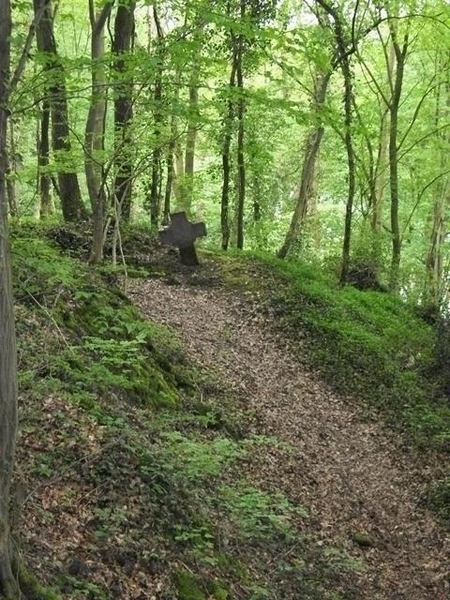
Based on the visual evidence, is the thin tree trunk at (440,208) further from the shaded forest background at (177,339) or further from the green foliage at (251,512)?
the green foliage at (251,512)

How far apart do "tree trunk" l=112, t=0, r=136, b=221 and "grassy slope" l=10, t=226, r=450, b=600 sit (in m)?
1.98

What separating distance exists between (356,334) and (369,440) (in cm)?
311

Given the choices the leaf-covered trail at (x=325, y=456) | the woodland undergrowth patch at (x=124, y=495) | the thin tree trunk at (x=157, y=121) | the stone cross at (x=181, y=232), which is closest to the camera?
the woodland undergrowth patch at (x=124, y=495)

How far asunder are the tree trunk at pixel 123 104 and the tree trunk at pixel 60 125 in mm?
649

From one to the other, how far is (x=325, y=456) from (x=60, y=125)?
8.01m

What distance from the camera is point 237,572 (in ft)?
16.5

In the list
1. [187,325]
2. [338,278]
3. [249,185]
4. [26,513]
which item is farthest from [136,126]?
[249,185]

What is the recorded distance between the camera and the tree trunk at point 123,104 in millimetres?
6730

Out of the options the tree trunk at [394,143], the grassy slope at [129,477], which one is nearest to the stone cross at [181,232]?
the grassy slope at [129,477]

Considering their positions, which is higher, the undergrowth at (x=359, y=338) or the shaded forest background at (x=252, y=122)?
the shaded forest background at (x=252, y=122)

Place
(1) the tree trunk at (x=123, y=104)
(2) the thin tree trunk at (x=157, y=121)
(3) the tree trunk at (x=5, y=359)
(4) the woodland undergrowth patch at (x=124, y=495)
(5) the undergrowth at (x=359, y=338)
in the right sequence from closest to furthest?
1. (3) the tree trunk at (x=5, y=359)
2. (4) the woodland undergrowth patch at (x=124, y=495)
3. (1) the tree trunk at (x=123, y=104)
4. (2) the thin tree trunk at (x=157, y=121)
5. (5) the undergrowth at (x=359, y=338)

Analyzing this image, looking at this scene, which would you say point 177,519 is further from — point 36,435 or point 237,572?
point 36,435

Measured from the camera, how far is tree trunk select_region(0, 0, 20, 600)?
294 cm

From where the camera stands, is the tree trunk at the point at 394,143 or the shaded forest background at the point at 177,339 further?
the tree trunk at the point at 394,143
